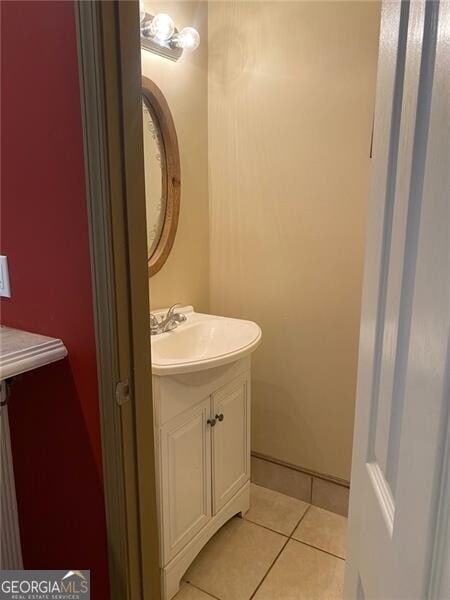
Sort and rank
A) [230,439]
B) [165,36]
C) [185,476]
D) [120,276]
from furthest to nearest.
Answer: [230,439] → [165,36] → [185,476] → [120,276]

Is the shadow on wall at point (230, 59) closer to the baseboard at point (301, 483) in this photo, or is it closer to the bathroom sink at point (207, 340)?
the bathroom sink at point (207, 340)

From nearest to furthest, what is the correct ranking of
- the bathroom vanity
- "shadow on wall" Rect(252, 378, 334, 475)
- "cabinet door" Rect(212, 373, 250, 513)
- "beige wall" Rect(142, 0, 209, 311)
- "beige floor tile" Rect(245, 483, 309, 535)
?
the bathroom vanity, "cabinet door" Rect(212, 373, 250, 513), "beige wall" Rect(142, 0, 209, 311), "beige floor tile" Rect(245, 483, 309, 535), "shadow on wall" Rect(252, 378, 334, 475)

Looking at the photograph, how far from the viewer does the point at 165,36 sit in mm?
1769

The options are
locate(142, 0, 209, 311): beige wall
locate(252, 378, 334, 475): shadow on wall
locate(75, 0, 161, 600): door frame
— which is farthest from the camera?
locate(252, 378, 334, 475): shadow on wall

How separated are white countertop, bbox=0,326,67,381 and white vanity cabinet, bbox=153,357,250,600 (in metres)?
0.49

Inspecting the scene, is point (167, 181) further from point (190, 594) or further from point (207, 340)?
point (190, 594)

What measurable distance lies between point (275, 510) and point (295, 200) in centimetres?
146

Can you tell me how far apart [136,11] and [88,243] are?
479 mm

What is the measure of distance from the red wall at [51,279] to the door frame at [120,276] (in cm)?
4

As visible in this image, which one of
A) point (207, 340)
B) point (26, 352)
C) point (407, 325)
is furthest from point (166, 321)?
point (407, 325)

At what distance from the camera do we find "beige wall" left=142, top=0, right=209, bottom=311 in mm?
1909

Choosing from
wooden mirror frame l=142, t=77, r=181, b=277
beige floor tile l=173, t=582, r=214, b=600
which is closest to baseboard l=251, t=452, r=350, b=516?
beige floor tile l=173, t=582, r=214, b=600

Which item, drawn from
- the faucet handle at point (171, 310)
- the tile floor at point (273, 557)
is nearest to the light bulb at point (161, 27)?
the faucet handle at point (171, 310)

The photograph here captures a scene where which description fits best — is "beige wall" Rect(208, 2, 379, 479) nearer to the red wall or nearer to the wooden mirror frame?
the wooden mirror frame
